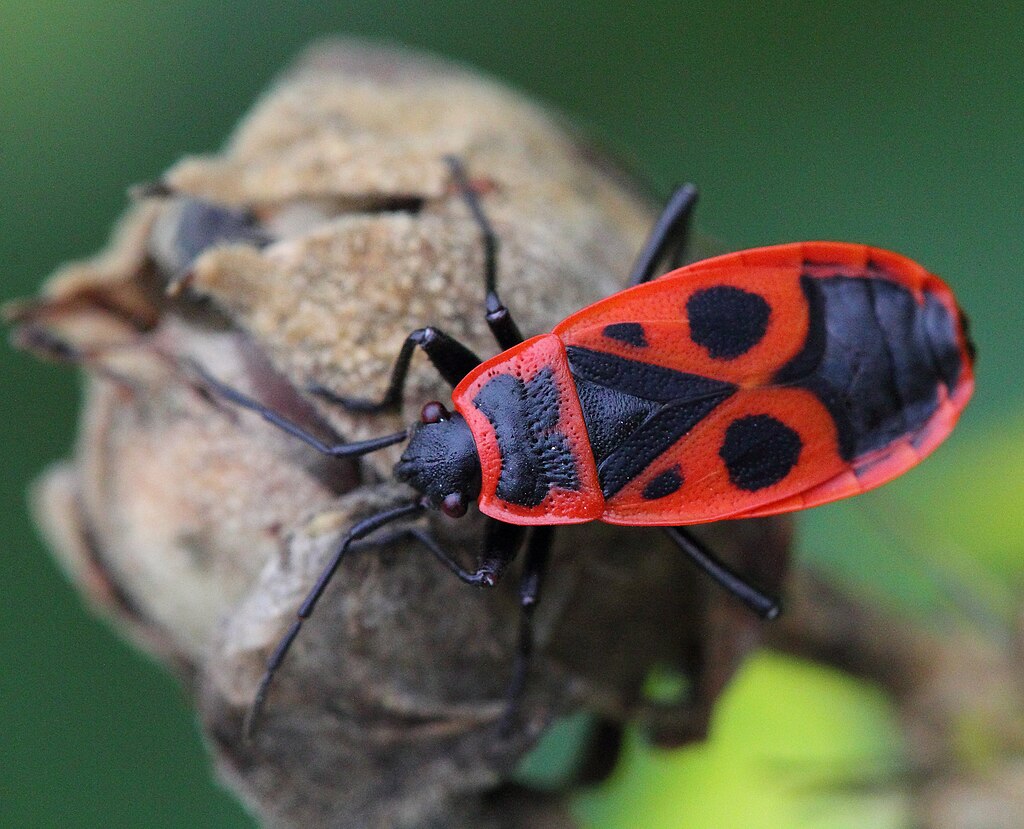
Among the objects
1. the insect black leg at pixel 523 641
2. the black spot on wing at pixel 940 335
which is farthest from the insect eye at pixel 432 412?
the black spot on wing at pixel 940 335

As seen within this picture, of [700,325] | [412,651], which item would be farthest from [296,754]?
[700,325]

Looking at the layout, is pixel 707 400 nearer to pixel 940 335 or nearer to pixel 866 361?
pixel 866 361

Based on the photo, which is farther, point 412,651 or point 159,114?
point 159,114

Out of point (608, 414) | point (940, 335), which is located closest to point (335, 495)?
point (608, 414)

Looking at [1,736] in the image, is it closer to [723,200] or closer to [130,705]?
[130,705]

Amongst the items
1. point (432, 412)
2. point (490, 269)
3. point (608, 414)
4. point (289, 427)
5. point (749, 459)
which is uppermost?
point (490, 269)

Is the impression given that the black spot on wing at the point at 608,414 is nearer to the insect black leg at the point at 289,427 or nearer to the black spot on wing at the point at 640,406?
the black spot on wing at the point at 640,406
